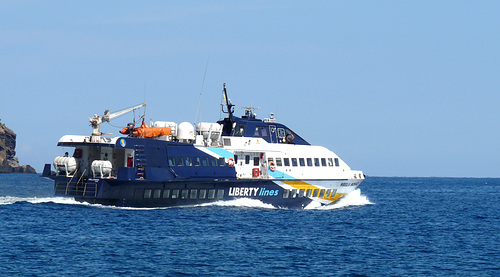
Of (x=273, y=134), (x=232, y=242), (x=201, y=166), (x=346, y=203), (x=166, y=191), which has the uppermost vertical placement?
(x=273, y=134)

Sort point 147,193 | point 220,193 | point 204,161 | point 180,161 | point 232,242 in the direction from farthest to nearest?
Result: 1. point 220,193
2. point 204,161
3. point 180,161
4. point 147,193
5. point 232,242

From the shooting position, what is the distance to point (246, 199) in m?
42.9

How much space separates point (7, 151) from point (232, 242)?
509ft

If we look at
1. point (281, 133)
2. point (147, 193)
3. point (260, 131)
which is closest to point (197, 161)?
point (147, 193)

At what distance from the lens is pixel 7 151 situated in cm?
17200

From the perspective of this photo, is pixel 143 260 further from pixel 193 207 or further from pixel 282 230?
pixel 193 207

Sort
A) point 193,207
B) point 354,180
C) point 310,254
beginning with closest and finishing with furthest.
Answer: point 310,254, point 193,207, point 354,180

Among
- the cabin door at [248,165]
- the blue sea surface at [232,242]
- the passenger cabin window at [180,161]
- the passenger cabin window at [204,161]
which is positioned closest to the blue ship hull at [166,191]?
the blue sea surface at [232,242]

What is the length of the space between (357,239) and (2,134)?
152m

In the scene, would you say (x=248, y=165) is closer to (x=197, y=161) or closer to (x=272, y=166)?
(x=272, y=166)

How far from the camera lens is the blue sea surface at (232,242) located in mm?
24812

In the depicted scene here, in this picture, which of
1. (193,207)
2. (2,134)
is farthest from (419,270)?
(2,134)

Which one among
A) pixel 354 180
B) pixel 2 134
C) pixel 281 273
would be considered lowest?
pixel 281 273

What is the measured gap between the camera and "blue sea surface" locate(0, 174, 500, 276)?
977 inches
